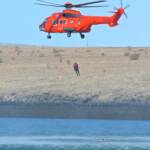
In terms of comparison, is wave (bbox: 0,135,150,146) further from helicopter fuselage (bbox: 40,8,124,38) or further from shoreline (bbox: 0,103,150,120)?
shoreline (bbox: 0,103,150,120)

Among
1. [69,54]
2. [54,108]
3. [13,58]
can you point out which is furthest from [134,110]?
[69,54]

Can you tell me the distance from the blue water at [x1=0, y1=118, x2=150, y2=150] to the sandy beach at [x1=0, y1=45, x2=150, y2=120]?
544mm

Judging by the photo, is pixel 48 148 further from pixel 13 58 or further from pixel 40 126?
pixel 13 58

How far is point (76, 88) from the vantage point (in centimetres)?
6738

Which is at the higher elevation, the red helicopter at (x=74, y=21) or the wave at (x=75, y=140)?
the red helicopter at (x=74, y=21)

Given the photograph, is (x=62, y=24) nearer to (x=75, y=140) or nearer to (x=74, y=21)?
(x=74, y=21)

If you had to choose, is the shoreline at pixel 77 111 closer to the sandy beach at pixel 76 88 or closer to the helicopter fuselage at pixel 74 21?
the sandy beach at pixel 76 88

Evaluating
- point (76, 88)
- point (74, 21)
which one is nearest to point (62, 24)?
point (74, 21)

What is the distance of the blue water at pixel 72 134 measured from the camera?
49906mm

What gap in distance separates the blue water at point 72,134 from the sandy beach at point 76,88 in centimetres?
54

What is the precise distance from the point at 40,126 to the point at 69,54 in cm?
4107

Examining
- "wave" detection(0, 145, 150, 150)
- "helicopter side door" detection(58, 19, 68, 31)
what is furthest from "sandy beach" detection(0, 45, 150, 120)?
"helicopter side door" detection(58, 19, 68, 31)

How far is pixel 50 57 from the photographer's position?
95625 mm

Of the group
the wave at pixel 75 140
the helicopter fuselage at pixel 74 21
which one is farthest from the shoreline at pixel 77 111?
the helicopter fuselage at pixel 74 21
